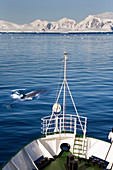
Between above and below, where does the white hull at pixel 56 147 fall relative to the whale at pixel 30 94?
above

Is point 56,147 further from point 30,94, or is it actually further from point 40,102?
point 30,94

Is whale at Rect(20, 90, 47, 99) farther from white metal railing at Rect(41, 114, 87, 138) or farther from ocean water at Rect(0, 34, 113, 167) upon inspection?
white metal railing at Rect(41, 114, 87, 138)

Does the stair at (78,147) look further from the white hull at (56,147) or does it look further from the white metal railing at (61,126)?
the white metal railing at (61,126)

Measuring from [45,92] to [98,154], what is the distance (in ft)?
112

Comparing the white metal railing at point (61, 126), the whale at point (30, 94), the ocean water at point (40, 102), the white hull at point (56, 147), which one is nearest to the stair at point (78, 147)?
the white hull at point (56, 147)

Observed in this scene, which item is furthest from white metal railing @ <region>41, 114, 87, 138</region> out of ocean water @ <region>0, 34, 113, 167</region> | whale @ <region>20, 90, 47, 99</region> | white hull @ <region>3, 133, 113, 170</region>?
whale @ <region>20, 90, 47, 99</region>

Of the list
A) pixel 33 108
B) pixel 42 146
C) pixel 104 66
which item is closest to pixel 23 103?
pixel 33 108


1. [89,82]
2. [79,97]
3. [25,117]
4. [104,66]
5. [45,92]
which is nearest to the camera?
[25,117]

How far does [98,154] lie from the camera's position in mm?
27375

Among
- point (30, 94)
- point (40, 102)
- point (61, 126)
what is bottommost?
point (40, 102)

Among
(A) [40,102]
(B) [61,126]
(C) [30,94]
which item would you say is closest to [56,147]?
(B) [61,126]

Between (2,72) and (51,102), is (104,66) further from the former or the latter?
(51,102)

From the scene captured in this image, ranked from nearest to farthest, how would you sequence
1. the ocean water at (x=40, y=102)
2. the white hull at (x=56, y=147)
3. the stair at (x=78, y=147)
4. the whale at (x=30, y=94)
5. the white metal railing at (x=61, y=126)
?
the white hull at (x=56, y=147) → the stair at (x=78, y=147) → the white metal railing at (x=61, y=126) → the ocean water at (x=40, y=102) → the whale at (x=30, y=94)

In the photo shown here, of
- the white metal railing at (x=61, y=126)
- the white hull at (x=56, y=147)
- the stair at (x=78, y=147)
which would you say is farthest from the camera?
the white metal railing at (x=61, y=126)
